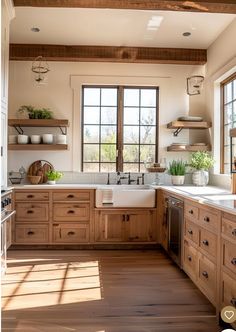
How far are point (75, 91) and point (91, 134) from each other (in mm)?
693

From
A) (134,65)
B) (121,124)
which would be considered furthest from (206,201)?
(134,65)

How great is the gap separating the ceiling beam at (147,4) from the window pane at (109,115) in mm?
1917

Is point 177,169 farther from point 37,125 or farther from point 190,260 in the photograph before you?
point 37,125

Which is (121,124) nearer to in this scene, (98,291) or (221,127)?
(221,127)

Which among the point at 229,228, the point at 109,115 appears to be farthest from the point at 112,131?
the point at 229,228

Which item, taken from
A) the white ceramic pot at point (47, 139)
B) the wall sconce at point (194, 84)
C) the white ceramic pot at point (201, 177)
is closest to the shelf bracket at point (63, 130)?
the white ceramic pot at point (47, 139)

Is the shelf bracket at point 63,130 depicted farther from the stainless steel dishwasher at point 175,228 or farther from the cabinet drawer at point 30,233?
the stainless steel dishwasher at point 175,228

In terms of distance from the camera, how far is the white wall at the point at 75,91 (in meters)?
4.84

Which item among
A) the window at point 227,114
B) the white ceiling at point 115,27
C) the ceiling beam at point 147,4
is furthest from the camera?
the window at point 227,114

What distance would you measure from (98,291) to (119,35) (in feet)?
10.6

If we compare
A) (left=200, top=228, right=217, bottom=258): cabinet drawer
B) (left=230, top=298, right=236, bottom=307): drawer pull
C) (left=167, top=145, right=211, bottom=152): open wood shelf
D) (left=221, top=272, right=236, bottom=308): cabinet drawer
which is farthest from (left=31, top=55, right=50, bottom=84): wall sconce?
(left=230, top=298, right=236, bottom=307): drawer pull

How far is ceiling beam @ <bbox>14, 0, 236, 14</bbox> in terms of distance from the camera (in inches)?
123

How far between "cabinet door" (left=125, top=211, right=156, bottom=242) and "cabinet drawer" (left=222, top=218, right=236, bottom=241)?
6.94 ft

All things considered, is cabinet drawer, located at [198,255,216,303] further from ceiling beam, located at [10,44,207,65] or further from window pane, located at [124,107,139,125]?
ceiling beam, located at [10,44,207,65]
